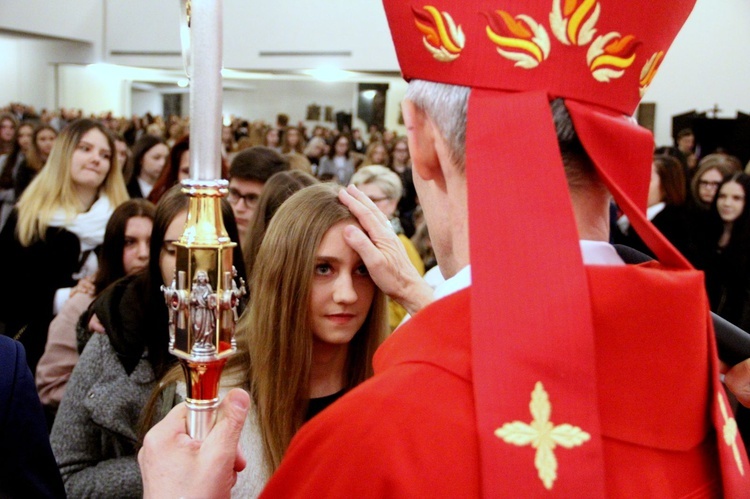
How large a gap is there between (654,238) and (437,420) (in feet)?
1.16

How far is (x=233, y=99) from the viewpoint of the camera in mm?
18703

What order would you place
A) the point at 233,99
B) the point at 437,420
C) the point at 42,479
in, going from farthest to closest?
1. the point at 233,99
2. the point at 42,479
3. the point at 437,420

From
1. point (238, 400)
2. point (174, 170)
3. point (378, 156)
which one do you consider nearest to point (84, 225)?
point (174, 170)

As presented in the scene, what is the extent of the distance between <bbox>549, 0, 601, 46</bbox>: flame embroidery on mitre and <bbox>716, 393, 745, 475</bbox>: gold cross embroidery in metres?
0.50


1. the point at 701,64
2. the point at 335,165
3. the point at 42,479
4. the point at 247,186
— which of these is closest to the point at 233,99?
the point at 335,165

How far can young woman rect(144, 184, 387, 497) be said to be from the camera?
199cm

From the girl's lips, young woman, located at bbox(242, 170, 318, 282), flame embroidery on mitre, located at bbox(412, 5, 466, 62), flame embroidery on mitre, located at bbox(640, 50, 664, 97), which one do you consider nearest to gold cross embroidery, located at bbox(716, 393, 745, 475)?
flame embroidery on mitre, located at bbox(640, 50, 664, 97)

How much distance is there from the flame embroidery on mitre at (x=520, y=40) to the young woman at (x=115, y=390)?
1591mm

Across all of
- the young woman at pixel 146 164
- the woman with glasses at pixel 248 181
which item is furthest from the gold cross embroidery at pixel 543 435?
the young woman at pixel 146 164

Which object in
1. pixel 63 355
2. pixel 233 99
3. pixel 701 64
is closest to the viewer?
pixel 63 355

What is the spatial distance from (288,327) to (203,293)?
41.1 inches

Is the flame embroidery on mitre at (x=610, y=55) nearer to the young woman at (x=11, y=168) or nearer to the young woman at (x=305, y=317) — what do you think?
the young woman at (x=305, y=317)

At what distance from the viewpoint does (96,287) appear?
3.31 metres

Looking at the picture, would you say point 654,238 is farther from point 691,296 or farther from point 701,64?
point 701,64
